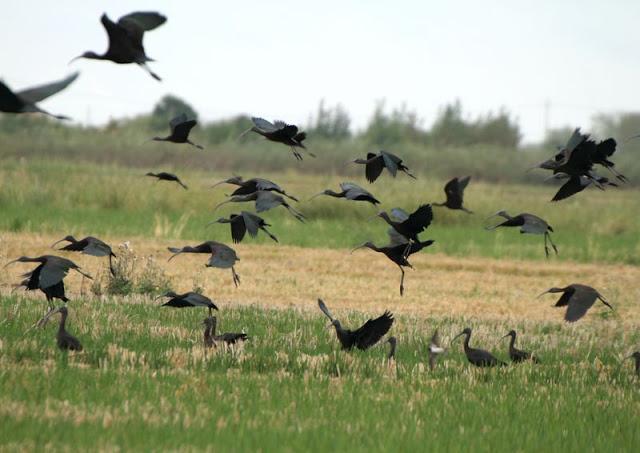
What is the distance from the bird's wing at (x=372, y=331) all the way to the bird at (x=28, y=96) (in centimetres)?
301

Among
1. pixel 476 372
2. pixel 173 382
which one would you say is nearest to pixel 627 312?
pixel 476 372

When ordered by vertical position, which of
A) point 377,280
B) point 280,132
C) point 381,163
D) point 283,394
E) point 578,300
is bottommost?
point 283,394

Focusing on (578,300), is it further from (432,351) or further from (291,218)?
(291,218)

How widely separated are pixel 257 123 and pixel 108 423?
284 centimetres

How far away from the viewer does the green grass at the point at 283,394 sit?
5223mm

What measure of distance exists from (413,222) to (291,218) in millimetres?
17683

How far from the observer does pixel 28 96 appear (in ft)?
19.1

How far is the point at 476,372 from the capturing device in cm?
756

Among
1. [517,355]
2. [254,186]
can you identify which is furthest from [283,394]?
[517,355]

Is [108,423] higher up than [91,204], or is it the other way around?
[91,204]

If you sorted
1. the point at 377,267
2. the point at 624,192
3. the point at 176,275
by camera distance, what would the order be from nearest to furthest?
the point at 176,275 → the point at 377,267 → the point at 624,192

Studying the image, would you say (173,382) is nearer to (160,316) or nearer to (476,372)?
(476,372)

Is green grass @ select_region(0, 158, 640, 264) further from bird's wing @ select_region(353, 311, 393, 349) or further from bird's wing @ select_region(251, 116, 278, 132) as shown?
bird's wing @ select_region(251, 116, 278, 132)

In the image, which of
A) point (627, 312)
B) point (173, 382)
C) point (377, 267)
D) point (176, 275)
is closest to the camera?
point (173, 382)
